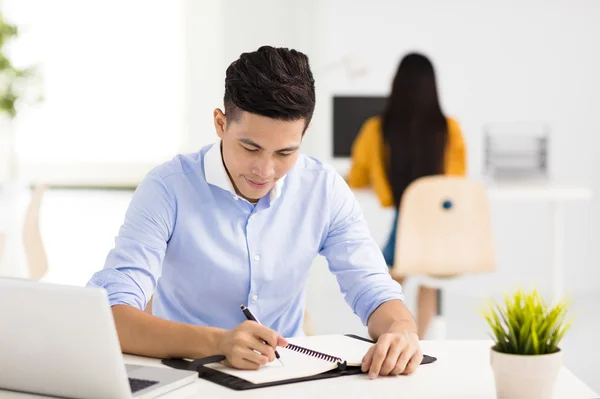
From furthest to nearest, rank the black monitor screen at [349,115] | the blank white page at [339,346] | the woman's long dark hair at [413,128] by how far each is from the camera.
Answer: the black monitor screen at [349,115]
the woman's long dark hair at [413,128]
the blank white page at [339,346]

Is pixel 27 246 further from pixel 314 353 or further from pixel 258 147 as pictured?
pixel 314 353

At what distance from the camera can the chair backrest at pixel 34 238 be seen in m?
3.00

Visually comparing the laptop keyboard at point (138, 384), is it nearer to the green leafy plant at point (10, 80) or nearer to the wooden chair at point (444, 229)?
the wooden chair at point (444, 229)

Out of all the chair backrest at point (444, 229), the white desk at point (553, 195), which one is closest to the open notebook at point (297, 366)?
the chair backrest at point (444, 229)

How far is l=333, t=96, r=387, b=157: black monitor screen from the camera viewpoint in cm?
474

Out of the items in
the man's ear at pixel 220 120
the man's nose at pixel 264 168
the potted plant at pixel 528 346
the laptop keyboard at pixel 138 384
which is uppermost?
the man's ear at pixel 220 120

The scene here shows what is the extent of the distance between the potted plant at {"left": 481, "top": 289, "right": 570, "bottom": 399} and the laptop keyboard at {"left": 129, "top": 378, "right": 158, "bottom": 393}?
1.65 ft

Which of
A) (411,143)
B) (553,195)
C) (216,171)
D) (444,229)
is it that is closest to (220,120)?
(216,171)

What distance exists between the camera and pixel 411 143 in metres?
3.84

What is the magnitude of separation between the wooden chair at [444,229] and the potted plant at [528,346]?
239cm

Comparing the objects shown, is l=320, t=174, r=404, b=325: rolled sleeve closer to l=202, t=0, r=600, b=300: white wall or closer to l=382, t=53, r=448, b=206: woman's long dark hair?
l=382, t=53, r=448, b=206: woman's long dark hair

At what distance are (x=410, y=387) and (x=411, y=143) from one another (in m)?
2.59

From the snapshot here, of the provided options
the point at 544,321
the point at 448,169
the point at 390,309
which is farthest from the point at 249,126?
the point at 448,169

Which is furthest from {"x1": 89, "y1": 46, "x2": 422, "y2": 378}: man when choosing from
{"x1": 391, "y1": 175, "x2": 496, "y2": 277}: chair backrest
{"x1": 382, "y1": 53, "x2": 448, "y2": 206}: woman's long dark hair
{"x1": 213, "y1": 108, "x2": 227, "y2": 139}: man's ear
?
{"x1": 382, "y1": 53, "x2": 448, "y2": 206}: woman's long dark hair
